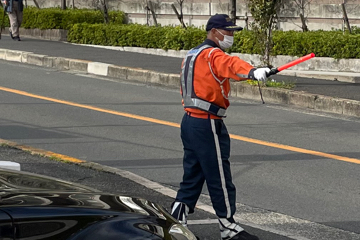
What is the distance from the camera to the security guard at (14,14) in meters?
21.6

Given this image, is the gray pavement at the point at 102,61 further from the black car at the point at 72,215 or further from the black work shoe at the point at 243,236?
the black car at the point at 72,215

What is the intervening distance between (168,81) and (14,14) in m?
8.47

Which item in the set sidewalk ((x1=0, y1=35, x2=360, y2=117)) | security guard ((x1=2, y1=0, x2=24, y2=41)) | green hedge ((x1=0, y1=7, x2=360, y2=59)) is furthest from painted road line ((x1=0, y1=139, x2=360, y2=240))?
security guard ((x1=2, y1=0, x2=24, y2=41))

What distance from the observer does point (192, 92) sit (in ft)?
18.3

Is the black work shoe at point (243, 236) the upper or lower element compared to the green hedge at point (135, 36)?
lower

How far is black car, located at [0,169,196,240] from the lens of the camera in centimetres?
349

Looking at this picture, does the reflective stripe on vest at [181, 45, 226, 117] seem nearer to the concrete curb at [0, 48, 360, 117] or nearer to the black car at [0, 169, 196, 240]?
the black car at [0, 169, 196, 240]

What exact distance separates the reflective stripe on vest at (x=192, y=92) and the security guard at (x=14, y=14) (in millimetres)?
16729

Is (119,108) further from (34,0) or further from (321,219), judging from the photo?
(34,0)

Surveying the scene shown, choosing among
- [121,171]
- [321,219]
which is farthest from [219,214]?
[121,171]

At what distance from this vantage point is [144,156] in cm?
875

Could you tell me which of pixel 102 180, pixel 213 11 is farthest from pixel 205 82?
pixel 213 11

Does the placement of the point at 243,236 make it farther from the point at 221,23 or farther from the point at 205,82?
the point at 221,23

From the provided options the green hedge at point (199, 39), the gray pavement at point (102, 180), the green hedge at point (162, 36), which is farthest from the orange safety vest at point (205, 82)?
the green hedge at point (162, 36)
